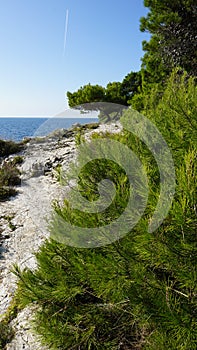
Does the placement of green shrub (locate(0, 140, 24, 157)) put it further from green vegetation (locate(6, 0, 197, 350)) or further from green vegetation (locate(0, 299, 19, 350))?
green vegetation (locate(6, 0, 197, 350))

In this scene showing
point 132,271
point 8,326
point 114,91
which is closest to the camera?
point 132,271

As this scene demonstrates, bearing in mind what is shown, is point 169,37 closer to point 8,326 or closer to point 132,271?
point 8,326

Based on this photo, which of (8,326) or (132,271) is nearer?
(132,271)

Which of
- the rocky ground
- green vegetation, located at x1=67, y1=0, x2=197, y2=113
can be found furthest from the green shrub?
green vegetation, located at x1=67, y1=0, x2=197, y2=113

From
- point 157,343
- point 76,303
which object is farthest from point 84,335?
point 157,343

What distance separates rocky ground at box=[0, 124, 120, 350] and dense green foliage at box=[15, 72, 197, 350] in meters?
0.27

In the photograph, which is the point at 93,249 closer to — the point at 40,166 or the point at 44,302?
the point at 44,302

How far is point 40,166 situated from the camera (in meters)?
8.90

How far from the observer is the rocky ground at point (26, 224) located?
95.8 inches

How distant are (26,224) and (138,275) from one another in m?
4.02

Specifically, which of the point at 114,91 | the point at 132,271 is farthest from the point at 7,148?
the point at 132,271

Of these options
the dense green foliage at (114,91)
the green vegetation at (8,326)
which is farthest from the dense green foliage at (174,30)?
the green vegetation at (8,326)

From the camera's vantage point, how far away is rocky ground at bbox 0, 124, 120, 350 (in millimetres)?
2433

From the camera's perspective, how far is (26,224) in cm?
498
